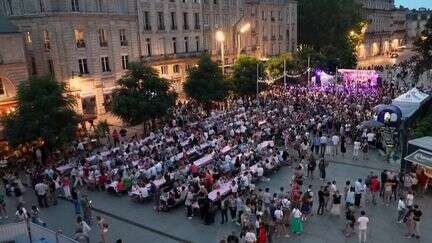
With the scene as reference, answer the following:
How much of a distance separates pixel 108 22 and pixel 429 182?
101 feet

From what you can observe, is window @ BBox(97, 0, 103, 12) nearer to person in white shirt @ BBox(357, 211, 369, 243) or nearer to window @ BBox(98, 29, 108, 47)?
window @ BBox(98, 29, 108, 47)

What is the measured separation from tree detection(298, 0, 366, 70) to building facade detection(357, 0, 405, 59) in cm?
2521

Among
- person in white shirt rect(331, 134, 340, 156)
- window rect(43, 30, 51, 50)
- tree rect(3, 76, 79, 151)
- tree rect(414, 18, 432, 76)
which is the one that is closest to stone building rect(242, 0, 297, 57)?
tree rect(414, 18, 432, 76)

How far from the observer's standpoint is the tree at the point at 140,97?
3038 centimetres

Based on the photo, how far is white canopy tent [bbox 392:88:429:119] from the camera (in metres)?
28.1

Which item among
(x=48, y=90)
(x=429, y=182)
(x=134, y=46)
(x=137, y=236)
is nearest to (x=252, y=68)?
(x=134, y=46)

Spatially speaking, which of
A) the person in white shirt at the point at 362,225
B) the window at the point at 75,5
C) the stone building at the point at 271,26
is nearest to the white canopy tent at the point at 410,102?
the person in white shirt at the point at 362,225

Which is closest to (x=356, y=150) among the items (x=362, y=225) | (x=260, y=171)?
(x=260, y=171)

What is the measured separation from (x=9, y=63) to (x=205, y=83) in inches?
607

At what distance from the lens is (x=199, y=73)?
3669 cm

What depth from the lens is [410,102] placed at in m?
29.1

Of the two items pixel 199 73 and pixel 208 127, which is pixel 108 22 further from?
pixel 208 127

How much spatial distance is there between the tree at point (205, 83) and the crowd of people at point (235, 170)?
2634mm

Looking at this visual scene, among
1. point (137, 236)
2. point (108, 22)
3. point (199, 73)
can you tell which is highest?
point (108, 22)
